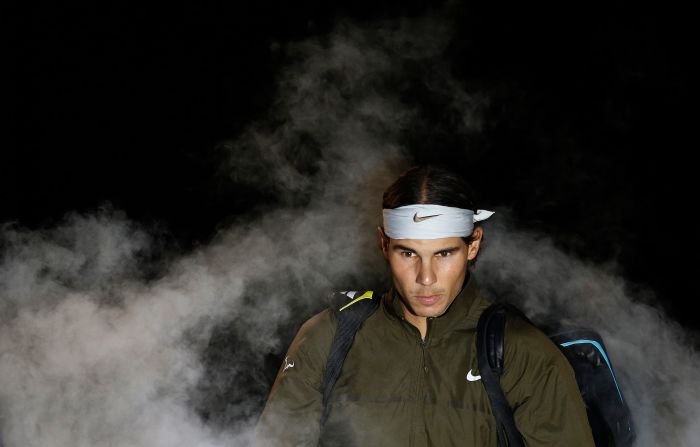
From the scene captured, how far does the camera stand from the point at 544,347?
238 centimetres

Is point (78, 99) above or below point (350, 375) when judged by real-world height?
above

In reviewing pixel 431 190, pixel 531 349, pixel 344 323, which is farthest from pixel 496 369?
pixel 431 190

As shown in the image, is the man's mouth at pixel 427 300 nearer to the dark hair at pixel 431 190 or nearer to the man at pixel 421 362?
the man at pixel 421 362

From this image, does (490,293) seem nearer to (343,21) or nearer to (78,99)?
(343,21)

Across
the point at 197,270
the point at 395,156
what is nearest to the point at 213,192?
the point at 197,270

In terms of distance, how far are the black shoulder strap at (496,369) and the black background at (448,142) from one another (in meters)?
1.69

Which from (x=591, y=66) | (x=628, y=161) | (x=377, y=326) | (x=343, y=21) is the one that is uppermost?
(x=343, y=21)

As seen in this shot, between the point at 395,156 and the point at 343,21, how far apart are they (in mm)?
1012

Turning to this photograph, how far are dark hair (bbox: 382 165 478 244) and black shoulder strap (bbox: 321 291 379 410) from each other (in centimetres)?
47

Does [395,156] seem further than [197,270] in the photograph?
Yes

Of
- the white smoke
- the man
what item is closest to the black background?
the white smoke

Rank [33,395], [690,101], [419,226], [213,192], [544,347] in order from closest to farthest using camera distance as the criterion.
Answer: [544,347], [419,226], [33,395], [690,101], [213,192]

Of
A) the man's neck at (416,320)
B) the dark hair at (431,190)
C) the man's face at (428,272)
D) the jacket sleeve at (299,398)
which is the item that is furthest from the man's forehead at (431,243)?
the jacket sleeve at (299,398)

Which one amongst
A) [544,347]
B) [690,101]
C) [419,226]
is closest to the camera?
[544,347]
